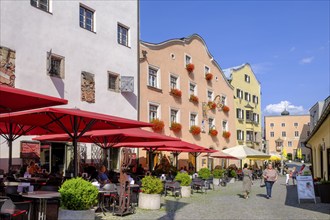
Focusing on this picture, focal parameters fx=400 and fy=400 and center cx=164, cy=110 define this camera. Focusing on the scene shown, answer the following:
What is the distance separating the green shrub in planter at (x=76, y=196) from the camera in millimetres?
8078

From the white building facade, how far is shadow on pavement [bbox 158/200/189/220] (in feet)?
23.3

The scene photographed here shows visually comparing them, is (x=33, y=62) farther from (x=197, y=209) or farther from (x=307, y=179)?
(x=307, y=179)

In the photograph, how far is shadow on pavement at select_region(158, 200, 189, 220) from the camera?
37.7 feet

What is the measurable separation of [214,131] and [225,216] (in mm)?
24004

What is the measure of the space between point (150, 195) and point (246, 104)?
34182 millimetres

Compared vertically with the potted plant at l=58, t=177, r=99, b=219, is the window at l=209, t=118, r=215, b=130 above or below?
above

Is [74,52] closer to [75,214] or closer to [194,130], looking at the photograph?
[75,214]

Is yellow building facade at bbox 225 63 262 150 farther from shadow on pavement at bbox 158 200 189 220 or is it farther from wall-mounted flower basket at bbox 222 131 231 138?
shadow on pavement at bbox 158 200 189 220

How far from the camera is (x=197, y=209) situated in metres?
13.2

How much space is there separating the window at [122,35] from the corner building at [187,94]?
5.97 feet

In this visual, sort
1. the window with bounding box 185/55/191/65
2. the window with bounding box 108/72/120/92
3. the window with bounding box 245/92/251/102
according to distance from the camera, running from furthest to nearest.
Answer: the window with bounding box 245/92/251/102
the window with bounding box 185/55/191/65
the window with bounding box 108/72/120/92

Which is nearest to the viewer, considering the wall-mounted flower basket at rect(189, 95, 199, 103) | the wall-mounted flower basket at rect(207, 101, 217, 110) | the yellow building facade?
the wall-mounted flower basket at rect(189, 95, 199, 103)

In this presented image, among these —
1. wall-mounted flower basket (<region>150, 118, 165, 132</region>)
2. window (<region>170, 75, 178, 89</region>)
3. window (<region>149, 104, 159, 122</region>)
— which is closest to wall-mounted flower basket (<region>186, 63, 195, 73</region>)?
window (<region>170, 75, 178, 89</region>)

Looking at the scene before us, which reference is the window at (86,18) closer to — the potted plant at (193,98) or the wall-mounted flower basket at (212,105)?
the potted plant at (193,98)
